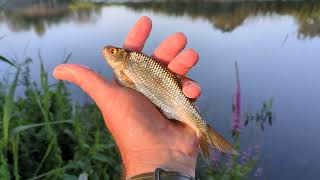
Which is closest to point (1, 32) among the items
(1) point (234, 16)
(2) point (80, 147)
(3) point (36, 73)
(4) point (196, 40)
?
(3) point (36, 73)

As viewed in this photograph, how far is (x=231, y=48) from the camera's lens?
8609 mm

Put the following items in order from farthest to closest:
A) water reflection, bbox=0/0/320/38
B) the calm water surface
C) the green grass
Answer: water reflection, bbox=0/0/320/38 → the calm water surface → the green grass

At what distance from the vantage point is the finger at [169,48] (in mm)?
2082

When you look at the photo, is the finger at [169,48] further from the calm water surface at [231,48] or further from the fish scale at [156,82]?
the calm water surface at [231,48]

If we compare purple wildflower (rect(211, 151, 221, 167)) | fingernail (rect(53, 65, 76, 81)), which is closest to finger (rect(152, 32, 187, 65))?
fingernail (rect(53, 65, 76, 81))

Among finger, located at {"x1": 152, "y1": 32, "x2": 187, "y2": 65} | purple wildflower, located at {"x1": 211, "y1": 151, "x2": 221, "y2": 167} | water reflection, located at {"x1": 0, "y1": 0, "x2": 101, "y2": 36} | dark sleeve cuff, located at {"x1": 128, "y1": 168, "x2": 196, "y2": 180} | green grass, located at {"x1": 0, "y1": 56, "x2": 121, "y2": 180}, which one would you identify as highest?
finger, located at {"x1": 152, "y1": 32, "x2": 187, "y2": 65}

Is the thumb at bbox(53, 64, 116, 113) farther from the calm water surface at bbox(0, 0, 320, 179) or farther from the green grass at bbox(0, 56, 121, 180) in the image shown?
the calm water surface at bbox(0, 0, 320, 179)

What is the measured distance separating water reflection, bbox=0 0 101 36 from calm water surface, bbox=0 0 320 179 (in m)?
0.03

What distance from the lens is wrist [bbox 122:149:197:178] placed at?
5.98 ft

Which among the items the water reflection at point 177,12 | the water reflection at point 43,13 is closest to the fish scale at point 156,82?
the water reflection at point 177,12

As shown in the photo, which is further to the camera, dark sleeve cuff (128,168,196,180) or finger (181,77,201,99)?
finger (181,77,201,99)

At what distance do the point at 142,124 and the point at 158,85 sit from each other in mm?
193

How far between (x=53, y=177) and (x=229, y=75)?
4.91 metres

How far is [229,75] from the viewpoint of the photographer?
719 cm
